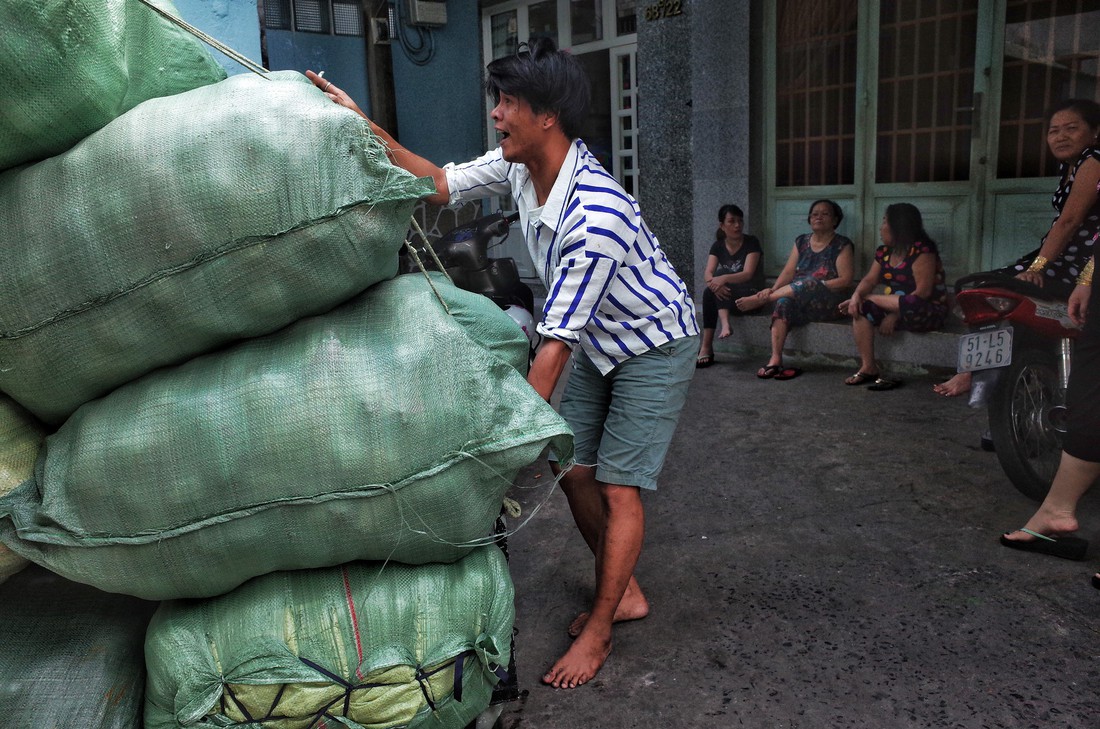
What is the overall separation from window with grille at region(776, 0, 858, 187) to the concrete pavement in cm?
257

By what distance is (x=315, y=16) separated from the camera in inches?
355

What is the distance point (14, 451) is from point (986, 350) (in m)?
3.58

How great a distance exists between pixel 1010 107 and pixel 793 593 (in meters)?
3.96

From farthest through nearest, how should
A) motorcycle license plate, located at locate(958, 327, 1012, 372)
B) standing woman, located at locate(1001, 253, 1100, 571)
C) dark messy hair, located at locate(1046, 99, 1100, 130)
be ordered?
1. dark messy hair, located at locate(1046, 99, 1100, 130)
2. motorcycle license plate, located at locate(958, 327, 1012, 372)
3. standing woman, located at locate(1001, 253, 1100, 571)

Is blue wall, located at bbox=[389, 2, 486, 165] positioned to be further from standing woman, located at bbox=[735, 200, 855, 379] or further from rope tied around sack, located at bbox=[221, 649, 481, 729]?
rope tied around sack, located at bbox=[221, 649, 481, 729]

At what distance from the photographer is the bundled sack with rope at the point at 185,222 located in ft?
5.32

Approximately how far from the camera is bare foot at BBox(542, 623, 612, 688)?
107 inches

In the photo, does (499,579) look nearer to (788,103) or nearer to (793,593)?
(793,593)

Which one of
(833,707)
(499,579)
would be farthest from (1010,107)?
(499,579)

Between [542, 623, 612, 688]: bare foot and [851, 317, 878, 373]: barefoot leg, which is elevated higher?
[851, 317, 878, 373]: barefoot leg

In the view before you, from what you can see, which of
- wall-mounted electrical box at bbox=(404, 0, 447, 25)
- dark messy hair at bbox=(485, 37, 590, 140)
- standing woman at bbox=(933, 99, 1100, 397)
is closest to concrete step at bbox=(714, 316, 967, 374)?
standing woman at bbox=(933, 99, 1100, 397)

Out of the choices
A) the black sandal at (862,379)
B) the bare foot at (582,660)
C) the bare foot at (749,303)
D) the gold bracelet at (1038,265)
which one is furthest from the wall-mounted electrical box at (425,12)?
the bare foot at (582,660)


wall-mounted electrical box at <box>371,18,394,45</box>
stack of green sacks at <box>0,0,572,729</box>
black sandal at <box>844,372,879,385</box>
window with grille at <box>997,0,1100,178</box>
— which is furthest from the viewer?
wall-mounted electrical box at <box>371,18,394,45</box>

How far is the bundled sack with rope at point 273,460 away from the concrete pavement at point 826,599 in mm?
401
